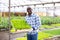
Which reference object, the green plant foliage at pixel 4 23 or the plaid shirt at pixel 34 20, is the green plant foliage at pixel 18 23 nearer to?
the green plant foliage at pixel 4 23

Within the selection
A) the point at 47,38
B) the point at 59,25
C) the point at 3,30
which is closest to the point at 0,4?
the point at 3,30

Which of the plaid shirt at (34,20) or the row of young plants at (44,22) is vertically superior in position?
the plaid shirt at (34,20)

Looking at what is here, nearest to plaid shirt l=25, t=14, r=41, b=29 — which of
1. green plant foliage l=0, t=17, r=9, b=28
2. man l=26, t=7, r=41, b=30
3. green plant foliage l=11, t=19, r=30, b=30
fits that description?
man l=26, t=7, r=41, b=30

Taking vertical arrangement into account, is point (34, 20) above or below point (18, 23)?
above

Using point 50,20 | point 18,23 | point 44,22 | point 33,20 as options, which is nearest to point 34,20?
point 33,20

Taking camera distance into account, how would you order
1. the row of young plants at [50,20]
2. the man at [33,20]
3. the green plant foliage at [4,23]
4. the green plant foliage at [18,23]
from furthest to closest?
1. the row of young plants at [50,20]
2. the green plant foliage at [4,23]
3. the green plant foliage at [18,23]
4. the man at [33,20]

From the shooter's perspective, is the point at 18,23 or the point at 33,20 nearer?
the point at 33,20

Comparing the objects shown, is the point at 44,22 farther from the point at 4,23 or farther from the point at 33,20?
the point at 33,20

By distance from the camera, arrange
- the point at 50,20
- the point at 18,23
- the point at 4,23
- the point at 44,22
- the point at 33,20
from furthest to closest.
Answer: the point at 50,20 → the point at 44,22 → the point at 4,23 → the point at 18,23 → the point at 33,20

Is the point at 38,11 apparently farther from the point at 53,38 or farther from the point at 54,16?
the point at 53,38

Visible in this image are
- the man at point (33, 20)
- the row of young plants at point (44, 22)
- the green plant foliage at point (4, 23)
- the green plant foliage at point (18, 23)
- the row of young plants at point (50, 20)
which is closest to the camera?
the man at point (33, 20)

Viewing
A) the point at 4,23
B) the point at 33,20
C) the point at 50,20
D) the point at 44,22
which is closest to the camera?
the point at 33,20

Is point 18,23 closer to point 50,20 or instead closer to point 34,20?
point 50,20

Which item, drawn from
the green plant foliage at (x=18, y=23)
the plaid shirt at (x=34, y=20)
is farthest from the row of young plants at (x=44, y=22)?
the plaid shirt at (x=34, y=20)
